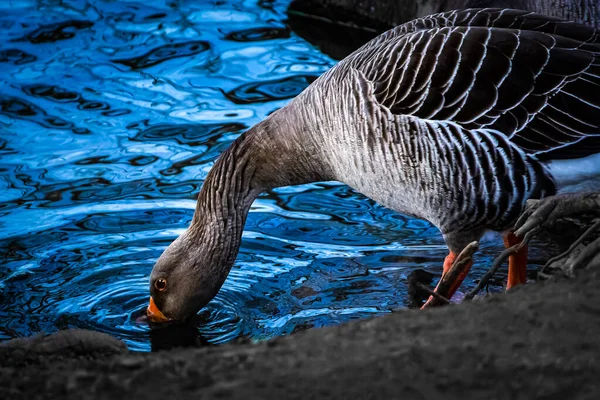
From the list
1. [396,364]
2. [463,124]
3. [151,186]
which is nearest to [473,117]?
[463,124]

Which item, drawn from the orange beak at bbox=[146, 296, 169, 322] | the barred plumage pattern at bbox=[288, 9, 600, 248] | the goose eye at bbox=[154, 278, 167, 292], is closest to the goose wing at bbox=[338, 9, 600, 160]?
the barred plumage pattern at bbox=[288, 9, 600, 248]

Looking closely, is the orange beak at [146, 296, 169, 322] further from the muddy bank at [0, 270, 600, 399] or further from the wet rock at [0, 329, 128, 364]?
the muddy bank at [0, 270, 600, 399]

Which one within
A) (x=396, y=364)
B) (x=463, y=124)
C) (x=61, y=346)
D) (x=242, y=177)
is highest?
(x=463, y=124)

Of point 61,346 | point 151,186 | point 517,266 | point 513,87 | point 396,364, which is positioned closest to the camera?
point 396,364

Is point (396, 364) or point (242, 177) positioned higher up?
point (396, 364)

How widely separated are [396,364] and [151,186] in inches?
214

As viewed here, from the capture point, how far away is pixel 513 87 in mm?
5402

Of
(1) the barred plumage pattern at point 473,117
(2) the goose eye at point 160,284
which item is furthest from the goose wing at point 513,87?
(2) the goose eye at point 160,284

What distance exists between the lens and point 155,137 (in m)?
9.16

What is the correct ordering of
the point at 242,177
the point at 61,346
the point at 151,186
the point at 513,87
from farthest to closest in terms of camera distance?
the point at 151,186 < the point at 242,177 < the point at 513,87 < the point at 61,346

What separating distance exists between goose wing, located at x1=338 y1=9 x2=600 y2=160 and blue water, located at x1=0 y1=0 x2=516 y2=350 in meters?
1.59

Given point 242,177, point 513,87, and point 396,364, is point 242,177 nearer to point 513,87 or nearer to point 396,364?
point 513,87

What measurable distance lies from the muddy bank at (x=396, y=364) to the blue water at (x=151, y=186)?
242 cm

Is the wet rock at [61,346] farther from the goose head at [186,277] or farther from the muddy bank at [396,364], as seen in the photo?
the goose head at [186,277]
